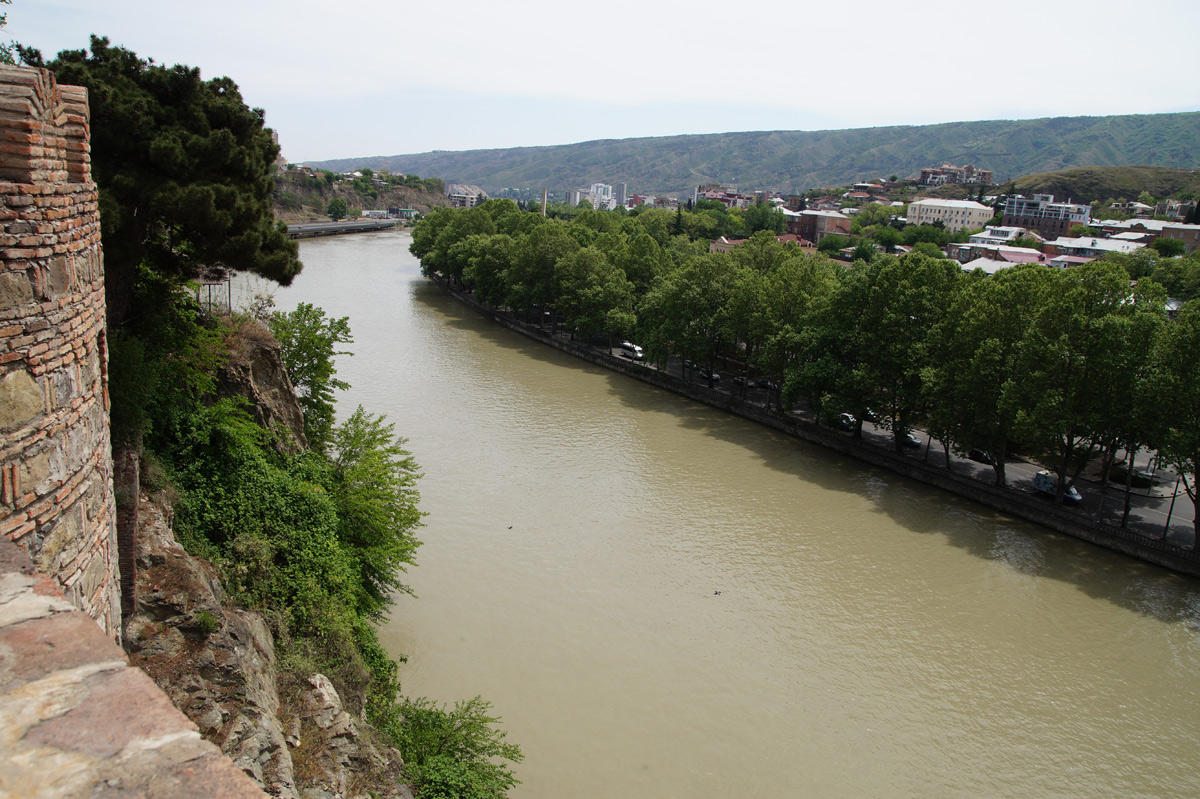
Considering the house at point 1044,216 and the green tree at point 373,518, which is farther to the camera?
the house at point 1044,216

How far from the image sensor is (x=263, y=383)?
1519 cm

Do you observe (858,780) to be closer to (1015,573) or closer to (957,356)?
(1015,573)

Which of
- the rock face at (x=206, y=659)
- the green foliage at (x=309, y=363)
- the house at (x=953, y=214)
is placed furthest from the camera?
the house at (x=953, y=214)

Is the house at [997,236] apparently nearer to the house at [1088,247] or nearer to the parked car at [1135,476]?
the house at [1088,247]

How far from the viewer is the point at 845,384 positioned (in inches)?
1023

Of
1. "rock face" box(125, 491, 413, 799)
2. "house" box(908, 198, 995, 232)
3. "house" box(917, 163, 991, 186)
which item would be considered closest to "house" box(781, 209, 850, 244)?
"house" box(908, 198, 995, 232)

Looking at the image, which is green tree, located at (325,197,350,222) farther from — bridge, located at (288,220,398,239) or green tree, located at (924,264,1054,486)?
green tree, located at (924,264,1054,486)

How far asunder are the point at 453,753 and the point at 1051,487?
20.7m

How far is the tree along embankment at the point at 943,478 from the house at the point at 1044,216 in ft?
281

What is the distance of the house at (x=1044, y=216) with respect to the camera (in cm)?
9944

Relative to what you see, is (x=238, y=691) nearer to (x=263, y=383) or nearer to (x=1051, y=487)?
(x=263, y=383)

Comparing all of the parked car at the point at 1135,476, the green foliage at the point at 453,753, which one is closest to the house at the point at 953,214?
the parked car at the point at 1135,476

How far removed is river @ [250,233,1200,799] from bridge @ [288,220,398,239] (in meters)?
71.4

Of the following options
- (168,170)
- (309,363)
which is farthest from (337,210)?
(168,170)
